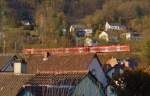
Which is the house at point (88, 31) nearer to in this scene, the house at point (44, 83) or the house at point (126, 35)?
the house at point (126, 35)

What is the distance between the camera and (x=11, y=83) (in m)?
30.2

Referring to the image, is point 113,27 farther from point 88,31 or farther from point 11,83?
point 11,83

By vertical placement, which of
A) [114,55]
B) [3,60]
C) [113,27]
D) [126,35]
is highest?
[3,60]

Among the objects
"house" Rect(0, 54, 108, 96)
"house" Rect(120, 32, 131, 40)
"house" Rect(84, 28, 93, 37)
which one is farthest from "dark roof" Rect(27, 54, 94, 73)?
"house" Rect(84, 28, 93, 37)

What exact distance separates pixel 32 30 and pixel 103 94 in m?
83.8

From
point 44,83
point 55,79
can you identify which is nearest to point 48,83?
point 44,83

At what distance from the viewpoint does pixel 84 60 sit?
42219mm

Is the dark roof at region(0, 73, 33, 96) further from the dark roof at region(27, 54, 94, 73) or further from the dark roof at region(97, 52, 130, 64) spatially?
the dark roof at region(97, 52, 130, 64)

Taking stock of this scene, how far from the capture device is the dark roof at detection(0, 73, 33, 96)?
2948cm

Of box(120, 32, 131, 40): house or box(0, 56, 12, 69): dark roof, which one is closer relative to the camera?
box(0, 56, 12, 69): dark roof

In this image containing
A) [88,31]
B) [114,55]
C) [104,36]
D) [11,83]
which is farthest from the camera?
[88,31]

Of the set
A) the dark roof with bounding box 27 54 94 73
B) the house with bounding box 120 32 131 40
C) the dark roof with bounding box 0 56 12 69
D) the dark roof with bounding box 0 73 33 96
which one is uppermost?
the dark roof with bounding box 0 73 33 96

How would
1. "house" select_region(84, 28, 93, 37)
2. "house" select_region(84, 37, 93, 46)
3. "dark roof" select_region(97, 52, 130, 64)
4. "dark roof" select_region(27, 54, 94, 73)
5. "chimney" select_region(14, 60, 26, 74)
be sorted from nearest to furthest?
"chimney" select_region(14, 60, 26, 74), "dark roof" select_region(27, 54, 94, 73), "dark roof" select_region(97, 52, 130, 64), "house" select_region(84, 37, 93, 46), "house" select_region(84, 28, 93, 37)

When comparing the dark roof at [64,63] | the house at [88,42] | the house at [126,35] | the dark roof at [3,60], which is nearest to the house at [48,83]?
the dark roof at [3,60]
